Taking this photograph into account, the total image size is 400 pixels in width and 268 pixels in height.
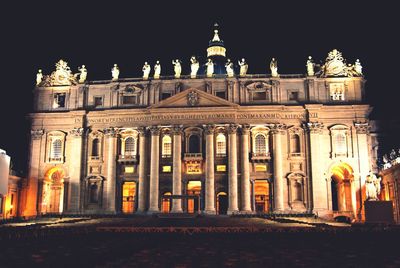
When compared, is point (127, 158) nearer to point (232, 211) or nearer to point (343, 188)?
point (232, 211)

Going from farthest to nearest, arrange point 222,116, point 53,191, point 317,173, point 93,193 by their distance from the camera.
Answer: point 53,191, point 93,193, point 222,116, point 317,173

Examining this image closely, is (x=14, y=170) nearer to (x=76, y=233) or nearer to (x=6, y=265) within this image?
(x=76, y=233)

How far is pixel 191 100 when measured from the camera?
61.1 meters

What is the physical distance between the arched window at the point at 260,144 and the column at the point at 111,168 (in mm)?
19849

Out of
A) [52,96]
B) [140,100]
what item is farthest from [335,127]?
[52,96]

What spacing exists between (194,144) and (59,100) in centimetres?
2192

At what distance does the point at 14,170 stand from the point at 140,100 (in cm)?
2057

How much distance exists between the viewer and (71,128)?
64.1m

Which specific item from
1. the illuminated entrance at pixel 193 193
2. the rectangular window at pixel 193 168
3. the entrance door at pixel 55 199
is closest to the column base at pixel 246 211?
the illuminated entrance at pixel 193 193

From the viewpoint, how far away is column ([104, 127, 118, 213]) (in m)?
60.5

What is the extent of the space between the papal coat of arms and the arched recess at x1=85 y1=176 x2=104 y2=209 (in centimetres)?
1641

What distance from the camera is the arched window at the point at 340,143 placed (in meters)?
60.5

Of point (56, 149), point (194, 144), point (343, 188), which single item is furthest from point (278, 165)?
point (56, 149)

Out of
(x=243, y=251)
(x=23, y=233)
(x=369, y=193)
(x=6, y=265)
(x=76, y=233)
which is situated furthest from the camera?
(x=369, y=193)
